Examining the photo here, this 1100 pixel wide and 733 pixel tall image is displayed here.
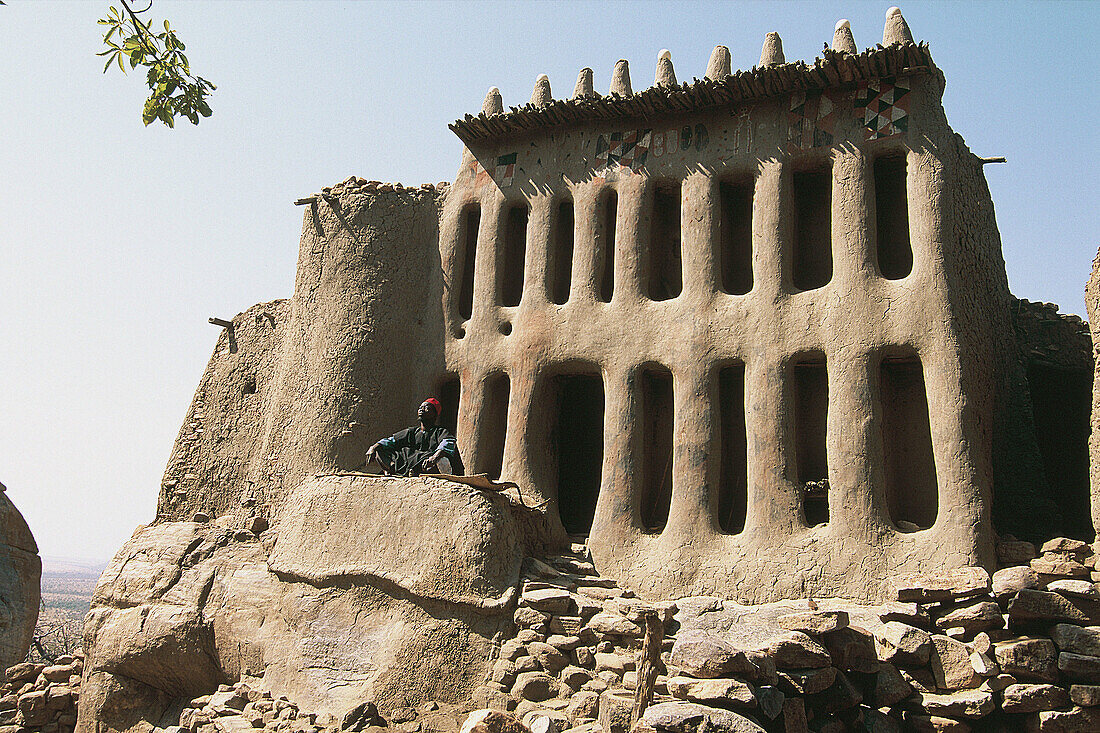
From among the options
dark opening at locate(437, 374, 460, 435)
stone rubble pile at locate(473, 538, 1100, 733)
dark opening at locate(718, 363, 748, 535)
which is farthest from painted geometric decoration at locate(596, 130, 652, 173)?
stone rubble pile at locate(473, 538, 1100, 733)

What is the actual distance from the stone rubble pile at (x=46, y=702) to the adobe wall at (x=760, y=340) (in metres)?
5.66

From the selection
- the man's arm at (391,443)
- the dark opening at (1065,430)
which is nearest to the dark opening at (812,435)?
the dark opening at (1065,430)

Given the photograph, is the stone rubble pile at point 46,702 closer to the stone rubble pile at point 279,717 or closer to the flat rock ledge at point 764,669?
the stone rubble pile at point 279,717

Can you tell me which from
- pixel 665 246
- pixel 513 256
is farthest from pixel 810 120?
pixel 513 256

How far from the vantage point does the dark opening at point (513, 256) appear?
567 inches

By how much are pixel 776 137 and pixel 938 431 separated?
436 cm

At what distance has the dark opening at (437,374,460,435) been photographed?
1438 cm

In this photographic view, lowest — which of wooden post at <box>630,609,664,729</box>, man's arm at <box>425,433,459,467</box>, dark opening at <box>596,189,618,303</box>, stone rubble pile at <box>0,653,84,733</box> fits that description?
stone rubble pile at <box>0,653,84,733</box>

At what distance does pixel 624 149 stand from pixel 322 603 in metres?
7.47

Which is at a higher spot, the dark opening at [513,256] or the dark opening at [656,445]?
the dark opening at [513,256]

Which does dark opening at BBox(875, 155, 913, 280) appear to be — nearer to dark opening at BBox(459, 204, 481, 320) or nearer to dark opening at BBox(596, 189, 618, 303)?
dark opening at BBox(596, 189, 618, 303)

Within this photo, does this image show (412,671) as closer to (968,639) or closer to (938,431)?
(968,639)

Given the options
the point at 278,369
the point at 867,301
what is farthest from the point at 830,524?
the point at 278,369

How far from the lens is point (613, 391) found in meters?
12.8
